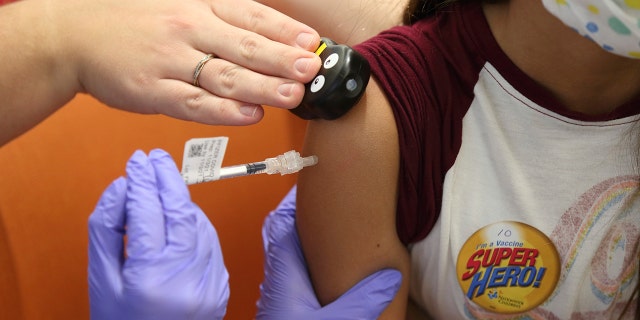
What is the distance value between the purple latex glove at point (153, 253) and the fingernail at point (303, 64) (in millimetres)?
312

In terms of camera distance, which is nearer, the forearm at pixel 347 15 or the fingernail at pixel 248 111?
the fingernail at pixel 248 111

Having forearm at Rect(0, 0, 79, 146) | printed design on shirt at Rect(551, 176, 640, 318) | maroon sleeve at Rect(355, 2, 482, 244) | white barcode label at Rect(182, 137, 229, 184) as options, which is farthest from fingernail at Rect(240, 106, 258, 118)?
printed design on shirt at Rect(551, 176, 640, 318)

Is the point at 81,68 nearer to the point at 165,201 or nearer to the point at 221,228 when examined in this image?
the point at 165,201

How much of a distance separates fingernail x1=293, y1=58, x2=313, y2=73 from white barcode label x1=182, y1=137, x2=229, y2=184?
16cm

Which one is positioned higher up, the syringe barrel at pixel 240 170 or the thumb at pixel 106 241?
the syringe barrel at pixel 240 170

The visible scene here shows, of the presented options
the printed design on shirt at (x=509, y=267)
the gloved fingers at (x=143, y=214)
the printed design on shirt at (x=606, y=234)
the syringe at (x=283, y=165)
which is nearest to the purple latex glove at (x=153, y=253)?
the gloved fingers at (x=143, y=214)

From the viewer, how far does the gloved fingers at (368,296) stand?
3.47ft

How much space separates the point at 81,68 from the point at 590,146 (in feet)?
2.70

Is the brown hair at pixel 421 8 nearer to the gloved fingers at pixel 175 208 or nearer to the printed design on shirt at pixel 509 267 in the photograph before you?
the printed design on shirt at pixel 509 267

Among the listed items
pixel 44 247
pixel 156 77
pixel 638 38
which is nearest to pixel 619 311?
pixel 638 38

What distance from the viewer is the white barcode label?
982 mm

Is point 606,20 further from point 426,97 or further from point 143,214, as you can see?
point 143,214

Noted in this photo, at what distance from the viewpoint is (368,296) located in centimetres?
106

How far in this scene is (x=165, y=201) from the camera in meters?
1.06
